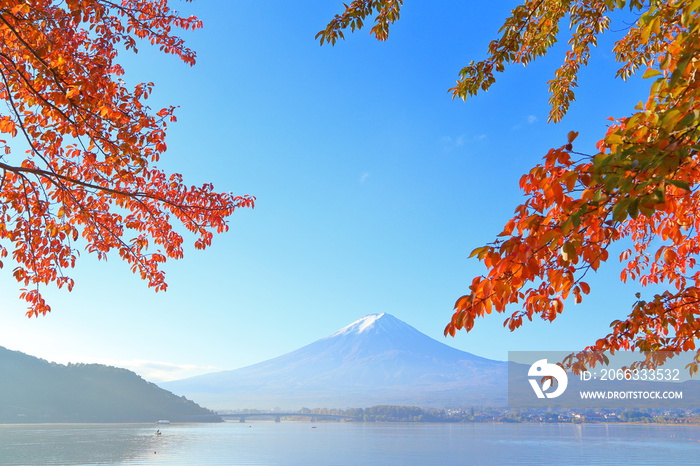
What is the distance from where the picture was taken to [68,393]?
308 ft

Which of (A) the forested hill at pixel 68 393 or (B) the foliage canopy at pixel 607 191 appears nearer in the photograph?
(B) the foliage canopy at pixel 607 191

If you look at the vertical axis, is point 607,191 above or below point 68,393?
above

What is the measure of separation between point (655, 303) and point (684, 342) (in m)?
0.59

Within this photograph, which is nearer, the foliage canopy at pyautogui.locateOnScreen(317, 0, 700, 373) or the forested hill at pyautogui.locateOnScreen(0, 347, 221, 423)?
the foliage canopy at pyautogui.locateOnScreen(317, 0, 700, 373)

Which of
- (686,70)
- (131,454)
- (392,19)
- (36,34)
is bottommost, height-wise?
(131,454)

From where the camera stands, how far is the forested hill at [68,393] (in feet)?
305

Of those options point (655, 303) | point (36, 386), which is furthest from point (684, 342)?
point (36, 386)

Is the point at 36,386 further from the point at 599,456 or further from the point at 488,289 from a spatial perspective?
the point at 488,289

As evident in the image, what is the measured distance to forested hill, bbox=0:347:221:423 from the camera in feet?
305

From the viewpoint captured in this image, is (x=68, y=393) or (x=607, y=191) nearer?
(x=607, y=191)

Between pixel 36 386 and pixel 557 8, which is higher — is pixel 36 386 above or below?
below

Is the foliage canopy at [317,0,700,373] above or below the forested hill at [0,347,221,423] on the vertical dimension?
above

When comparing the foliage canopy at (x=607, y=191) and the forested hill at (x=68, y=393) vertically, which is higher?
the foliage canopy at (x=607, y=191)

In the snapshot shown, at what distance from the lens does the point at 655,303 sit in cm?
411
